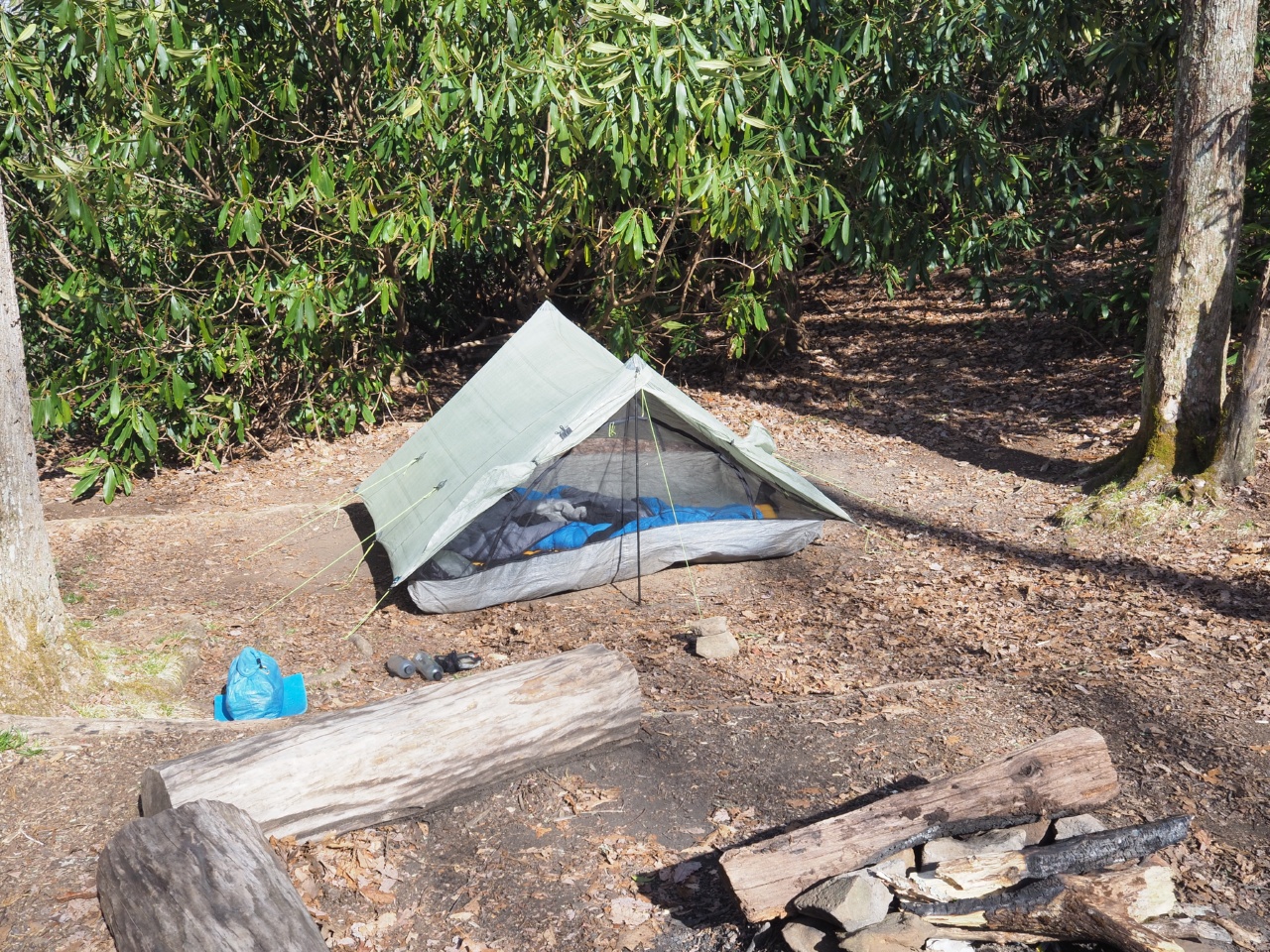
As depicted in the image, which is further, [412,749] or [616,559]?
[616,559]

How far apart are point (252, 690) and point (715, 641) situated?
245 centimetres

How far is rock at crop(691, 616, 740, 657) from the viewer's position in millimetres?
5641

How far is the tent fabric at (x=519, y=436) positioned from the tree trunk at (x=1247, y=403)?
98.1 inches

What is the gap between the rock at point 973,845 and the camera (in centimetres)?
317

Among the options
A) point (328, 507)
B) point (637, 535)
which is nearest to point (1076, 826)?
point (637, 535)

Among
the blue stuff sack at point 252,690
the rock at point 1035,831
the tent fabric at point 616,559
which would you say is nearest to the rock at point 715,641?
the tent fabric at point 616,559

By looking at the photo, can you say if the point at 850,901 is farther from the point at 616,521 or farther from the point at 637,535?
the point at 616,521

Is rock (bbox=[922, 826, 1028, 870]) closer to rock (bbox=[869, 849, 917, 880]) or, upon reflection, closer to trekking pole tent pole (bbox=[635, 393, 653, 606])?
rock (bbox=[869, 849, 917, 880])

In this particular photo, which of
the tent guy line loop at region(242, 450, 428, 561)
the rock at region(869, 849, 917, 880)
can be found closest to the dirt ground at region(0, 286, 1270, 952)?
the tent guy line loop at region(242, 450, 428, 561)

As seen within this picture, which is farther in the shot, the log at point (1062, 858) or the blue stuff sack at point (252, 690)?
the blue stuff sack at point (252, 690)

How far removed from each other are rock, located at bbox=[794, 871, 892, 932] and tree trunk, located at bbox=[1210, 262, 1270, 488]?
4.97m

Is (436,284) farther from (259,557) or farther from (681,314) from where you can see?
(259,557)

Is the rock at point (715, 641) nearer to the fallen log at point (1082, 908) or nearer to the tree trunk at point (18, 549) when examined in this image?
the fallen log at point (1082, 908)

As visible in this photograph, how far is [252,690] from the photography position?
5195mm
